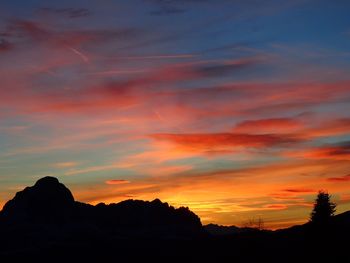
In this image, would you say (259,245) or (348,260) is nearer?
(348,260)

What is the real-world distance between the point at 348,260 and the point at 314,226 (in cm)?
3719

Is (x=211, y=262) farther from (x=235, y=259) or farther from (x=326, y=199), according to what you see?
(x=326, y=199)

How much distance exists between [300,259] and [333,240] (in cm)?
1152

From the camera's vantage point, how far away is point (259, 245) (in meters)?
192

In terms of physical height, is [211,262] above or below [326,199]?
below

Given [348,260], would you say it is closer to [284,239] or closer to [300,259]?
[300,259]

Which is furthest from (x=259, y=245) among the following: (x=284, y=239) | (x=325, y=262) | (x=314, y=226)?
(x=325, y=262)

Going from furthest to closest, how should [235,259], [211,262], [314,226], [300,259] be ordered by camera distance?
[211,262] < [235,259] < [314,226] < [300,259]

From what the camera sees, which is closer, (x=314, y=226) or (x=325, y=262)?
(x=325, y=262)

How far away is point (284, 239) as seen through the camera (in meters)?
194

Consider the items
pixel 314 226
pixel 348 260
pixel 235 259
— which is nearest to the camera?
pixel 348 260

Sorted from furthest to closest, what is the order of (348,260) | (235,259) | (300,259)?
1. (235,259)
2. (300,259)
3. (348,260)

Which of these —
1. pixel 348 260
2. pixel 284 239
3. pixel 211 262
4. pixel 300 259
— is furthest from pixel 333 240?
pixel 211 262

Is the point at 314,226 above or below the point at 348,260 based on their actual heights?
above
